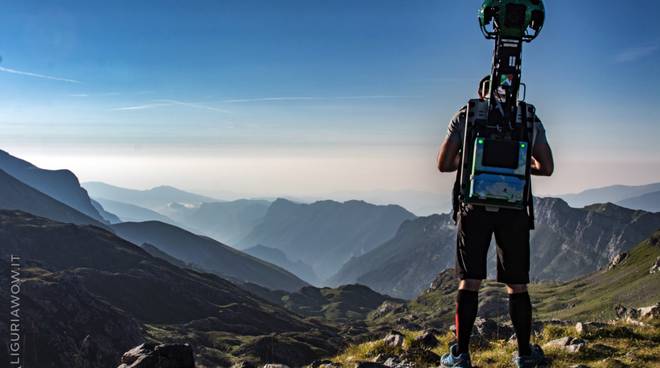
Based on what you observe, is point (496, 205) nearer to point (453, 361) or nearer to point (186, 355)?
point (453, 361)

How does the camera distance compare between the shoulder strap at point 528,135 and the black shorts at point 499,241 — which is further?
the black shorts at point 499,241

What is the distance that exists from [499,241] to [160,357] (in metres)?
8.10

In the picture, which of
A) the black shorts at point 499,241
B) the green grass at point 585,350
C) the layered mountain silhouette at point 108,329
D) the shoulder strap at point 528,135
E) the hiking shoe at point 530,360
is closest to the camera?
the shoulder strap at point 528,135

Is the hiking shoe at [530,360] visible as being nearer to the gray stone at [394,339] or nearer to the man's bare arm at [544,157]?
the man's bare arm at [544,157]

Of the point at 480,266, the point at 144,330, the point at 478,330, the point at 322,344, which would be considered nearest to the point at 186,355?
the point at 480,266

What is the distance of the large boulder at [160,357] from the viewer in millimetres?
11344

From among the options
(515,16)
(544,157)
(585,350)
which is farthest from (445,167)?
(585,350)

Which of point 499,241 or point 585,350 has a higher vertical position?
point 499,241

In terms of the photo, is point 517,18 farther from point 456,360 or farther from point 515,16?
point 456,360

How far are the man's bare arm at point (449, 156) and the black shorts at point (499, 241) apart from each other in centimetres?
87

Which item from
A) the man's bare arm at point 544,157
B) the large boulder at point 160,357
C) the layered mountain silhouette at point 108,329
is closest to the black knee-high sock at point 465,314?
the man's bare arm at point 544,157

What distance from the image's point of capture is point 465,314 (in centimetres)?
944

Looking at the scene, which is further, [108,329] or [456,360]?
[108,329]

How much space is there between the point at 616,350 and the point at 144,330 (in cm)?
16173
